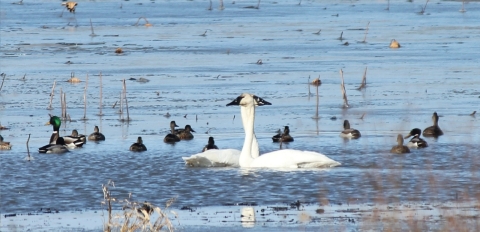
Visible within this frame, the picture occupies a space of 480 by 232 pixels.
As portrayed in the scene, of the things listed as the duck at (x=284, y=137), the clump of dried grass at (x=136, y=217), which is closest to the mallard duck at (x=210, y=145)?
the duck at (x=284, y=137)

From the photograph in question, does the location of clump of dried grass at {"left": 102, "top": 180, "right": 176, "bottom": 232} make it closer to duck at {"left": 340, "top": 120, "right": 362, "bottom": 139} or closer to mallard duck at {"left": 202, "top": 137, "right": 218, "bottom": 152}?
mallard duck at {"left": 202, "top": 137, "right": 218, "bottom": 152}

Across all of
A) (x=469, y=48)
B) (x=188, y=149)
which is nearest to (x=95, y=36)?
(x=469, y=48)

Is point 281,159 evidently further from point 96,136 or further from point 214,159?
point 96,136

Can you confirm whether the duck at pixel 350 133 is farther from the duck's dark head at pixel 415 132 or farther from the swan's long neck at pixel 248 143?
the swan's long neck at pixel 248 143

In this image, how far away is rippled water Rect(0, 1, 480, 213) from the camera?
34.4 feet

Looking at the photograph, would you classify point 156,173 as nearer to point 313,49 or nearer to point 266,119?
point 266,119

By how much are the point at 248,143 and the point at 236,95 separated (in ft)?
17.6

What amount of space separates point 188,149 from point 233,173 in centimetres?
230

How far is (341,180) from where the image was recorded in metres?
10.8

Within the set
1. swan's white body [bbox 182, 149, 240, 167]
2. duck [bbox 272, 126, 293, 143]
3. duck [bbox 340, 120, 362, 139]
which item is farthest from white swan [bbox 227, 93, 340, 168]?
duck [bbox 340, 120, 362, 139]

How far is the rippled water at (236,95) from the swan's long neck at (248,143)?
21 cm

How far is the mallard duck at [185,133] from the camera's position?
1423 cm

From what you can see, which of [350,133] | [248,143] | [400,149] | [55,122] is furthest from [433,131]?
[55,122]

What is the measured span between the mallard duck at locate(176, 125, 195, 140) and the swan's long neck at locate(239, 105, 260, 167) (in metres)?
1.38
